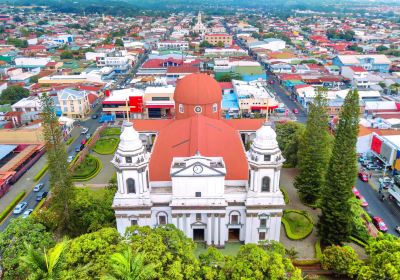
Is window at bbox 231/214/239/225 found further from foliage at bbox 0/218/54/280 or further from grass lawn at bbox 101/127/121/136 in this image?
grass lawn at bbox 101/127/121/136

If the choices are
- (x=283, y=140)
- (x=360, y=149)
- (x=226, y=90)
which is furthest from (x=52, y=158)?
(x=226, y=90)

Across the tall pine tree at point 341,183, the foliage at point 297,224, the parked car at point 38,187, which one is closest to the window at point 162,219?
the foliage at point 297,224

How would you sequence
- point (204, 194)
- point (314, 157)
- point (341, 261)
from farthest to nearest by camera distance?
point (314, 157)
point (204, 194)
point (341, 261)

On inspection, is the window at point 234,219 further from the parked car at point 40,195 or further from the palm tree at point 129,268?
the parked car at point 40,195

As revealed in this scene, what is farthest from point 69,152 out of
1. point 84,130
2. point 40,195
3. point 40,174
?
point 40,195

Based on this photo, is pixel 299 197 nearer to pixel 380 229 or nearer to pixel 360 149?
pixel 380 229

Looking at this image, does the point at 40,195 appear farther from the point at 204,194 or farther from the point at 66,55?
the point at 66,55

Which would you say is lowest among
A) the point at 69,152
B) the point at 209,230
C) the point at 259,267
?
the point at 69,152
